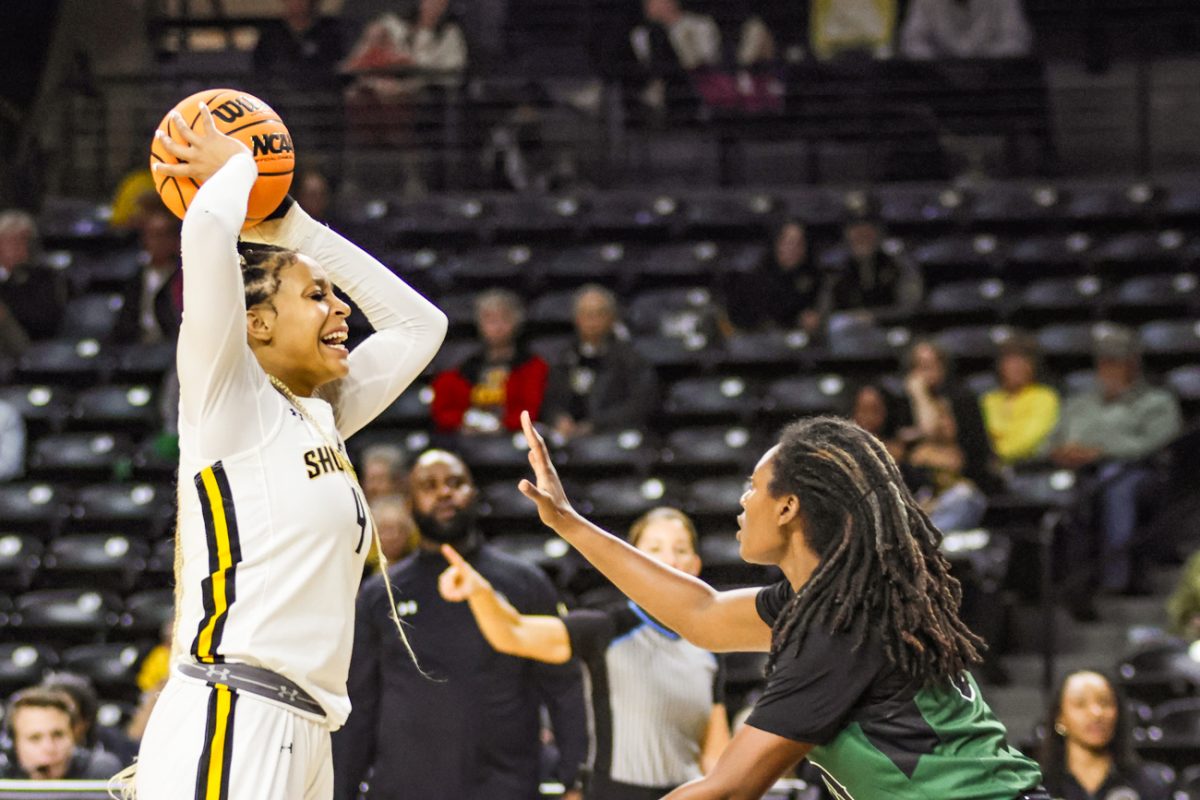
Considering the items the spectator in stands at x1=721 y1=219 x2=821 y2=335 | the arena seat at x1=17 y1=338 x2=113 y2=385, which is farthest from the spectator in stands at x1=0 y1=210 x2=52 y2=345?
the spectator in stands at x1=721 y1=219 x2=821 y2=335

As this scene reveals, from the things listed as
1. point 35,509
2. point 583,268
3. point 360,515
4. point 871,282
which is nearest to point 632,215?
point 583,268

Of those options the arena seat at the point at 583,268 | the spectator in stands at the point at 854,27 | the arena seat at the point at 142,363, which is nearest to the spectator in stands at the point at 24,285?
the arena seat at the point at 142,363

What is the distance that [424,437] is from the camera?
9.54 m

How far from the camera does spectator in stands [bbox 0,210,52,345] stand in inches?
432

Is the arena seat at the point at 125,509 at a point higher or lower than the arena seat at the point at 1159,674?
higher

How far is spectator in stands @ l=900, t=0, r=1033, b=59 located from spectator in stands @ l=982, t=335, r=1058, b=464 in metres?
3.80

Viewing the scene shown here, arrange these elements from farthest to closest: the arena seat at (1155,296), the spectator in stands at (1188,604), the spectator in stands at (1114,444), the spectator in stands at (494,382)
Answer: the arena seat at (1155,296) < the spectator in stands at (494,382) < the spectator in stands at (1114,444) < the spectator in stands at (1188,604)

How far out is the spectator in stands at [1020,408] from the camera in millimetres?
9367

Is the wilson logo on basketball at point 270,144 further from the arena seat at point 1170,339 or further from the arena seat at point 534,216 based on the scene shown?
the arena seat at point 534,216

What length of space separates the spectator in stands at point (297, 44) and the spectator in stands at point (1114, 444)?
6.36m

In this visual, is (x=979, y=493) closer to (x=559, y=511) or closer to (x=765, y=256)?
(x=765, y=256)

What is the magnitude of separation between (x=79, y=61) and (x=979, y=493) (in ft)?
26.8

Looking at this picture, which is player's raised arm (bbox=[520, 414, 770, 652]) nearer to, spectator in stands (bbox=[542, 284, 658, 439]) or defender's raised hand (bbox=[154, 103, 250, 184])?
defender's raised hand (bbox=[154, 103, 250, 184])

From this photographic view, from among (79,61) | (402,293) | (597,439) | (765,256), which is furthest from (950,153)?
(402,293)
